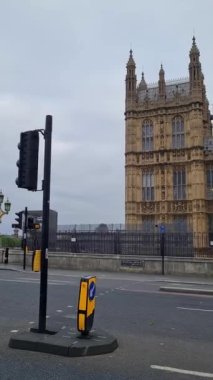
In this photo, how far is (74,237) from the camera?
26016 millimetres

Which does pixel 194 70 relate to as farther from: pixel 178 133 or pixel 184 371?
pixel 184 371

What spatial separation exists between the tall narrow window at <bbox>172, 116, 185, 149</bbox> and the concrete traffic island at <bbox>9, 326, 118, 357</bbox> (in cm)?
4302

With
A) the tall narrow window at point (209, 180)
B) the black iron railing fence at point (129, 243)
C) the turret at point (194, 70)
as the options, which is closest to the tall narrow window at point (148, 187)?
the tall narrow window at point (209, 180)

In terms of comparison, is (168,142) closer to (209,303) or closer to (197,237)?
(197,237)

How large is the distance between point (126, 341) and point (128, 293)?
7.31 meters

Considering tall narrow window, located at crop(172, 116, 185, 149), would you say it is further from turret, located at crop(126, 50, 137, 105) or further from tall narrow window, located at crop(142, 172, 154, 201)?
turret, located at crop(126, 50, 137, 105)

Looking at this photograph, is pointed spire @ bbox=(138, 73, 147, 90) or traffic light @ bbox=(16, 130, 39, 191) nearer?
traffic light @ bbox=(16, 130, 39, 191)

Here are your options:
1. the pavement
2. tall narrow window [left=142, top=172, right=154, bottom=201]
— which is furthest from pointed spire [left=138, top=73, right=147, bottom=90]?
the pavement

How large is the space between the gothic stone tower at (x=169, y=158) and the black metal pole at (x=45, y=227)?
38433 mm

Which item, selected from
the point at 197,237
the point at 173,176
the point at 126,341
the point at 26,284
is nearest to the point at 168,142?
the point at 173,176

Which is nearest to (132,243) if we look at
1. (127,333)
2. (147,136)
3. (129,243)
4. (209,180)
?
(129,243)

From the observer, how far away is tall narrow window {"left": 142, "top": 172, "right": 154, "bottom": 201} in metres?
48.3

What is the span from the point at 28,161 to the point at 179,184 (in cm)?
4154

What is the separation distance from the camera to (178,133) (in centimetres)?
4859
